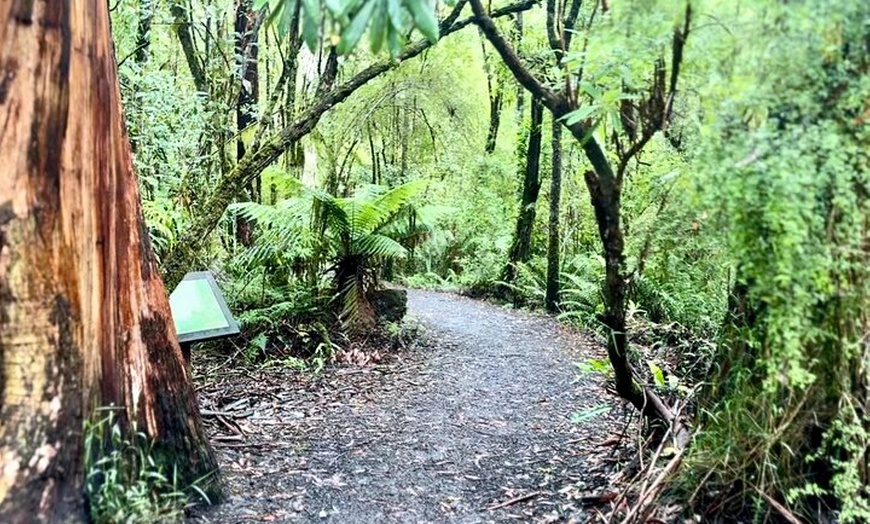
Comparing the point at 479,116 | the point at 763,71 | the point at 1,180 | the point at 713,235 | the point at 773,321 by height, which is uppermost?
the point at 479,116

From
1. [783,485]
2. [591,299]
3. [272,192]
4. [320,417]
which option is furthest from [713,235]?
[272,192]

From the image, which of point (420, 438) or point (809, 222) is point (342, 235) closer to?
point (420, 438)

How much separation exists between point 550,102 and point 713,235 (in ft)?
2.98

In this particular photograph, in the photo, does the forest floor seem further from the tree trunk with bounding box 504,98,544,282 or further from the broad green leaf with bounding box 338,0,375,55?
the tree trunk with bounding box 504,98,544,282

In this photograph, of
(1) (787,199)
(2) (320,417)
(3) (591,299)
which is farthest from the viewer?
(3) (591,299)

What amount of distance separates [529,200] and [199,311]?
7.14 metres

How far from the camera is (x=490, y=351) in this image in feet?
21.8

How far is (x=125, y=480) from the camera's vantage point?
95.7 inches

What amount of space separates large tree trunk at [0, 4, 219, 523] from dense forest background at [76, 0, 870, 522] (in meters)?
0.86

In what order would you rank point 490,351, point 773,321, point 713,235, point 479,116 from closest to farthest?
point 773,321
point 713,235
point 490,351
point 479,116

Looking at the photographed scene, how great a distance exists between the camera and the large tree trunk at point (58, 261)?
215 centimetres

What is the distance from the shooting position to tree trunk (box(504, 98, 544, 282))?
9.84m

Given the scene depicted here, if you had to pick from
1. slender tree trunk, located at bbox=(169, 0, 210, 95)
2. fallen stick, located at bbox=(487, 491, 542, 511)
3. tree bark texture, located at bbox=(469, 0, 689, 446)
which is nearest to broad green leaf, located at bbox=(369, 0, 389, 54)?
tree bark texture, located at bbox=(469, 0, 689, 446)

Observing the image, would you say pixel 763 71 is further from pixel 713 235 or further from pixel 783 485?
pixel 783 485
